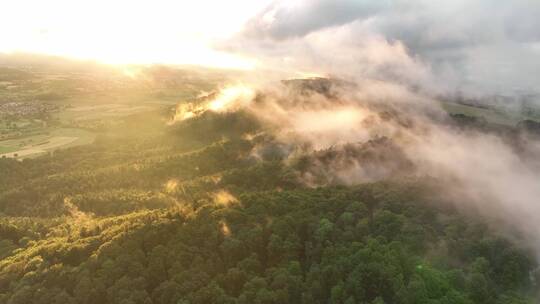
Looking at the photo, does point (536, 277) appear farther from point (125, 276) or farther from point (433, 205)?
point (125, 276)

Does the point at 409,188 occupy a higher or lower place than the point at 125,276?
higher

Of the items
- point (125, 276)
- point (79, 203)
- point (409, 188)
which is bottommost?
point (79, 203)

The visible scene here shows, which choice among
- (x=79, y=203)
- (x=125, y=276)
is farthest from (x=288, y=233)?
(x=79, y=203)

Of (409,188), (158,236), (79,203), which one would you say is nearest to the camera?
(158,236)

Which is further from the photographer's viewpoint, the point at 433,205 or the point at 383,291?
the point at 433,205

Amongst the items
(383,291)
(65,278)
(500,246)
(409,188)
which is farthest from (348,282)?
(65,278)

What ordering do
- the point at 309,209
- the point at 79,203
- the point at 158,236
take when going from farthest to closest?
the point at 79,203, the point at 309,209, the point at 158,236

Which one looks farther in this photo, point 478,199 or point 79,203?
point 79,203

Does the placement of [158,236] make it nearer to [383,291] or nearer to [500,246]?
[383,291]

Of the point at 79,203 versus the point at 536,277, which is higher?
the point at 536,277
